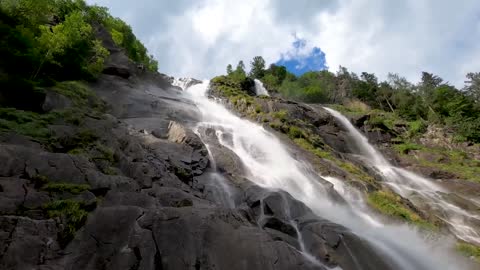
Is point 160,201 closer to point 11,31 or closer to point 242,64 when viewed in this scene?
point 11,31

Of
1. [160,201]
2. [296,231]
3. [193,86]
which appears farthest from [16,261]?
[193,86]

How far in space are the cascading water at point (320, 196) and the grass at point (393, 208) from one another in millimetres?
760

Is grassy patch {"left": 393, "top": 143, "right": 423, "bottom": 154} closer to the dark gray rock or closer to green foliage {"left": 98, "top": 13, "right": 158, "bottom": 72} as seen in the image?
green foliage {"left": 98, "top": 13, "right": 158, "bottom": 72}

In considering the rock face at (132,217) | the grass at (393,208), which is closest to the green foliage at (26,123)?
the rock face at (132,217)

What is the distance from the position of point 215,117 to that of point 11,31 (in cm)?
1705

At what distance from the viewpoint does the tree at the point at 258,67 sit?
92000 millimetres

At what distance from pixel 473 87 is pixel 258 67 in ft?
153

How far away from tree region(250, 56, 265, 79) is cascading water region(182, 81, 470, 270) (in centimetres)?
6095

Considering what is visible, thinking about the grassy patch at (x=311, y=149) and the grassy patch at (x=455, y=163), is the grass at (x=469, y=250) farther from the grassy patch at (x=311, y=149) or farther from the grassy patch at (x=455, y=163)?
the grassy patch at (x=455, y=163)

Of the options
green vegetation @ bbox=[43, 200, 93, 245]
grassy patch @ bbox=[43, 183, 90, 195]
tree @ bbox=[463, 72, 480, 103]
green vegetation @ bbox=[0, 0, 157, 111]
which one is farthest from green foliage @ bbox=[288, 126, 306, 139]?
tree @ bbox=[463, 72, 480, 103]

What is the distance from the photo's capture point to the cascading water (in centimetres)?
1496

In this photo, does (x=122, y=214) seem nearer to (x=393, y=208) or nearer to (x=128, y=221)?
(x=128, y=221)

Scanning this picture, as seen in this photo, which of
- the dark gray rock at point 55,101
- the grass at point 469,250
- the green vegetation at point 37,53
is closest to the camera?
the grass at point 469,250

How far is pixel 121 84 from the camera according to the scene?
108 ft
